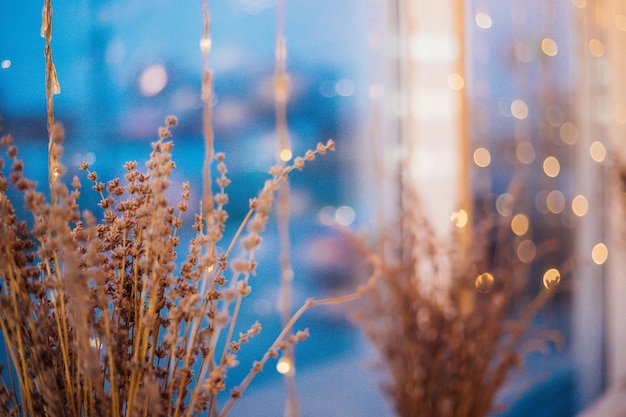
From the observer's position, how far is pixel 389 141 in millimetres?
2131

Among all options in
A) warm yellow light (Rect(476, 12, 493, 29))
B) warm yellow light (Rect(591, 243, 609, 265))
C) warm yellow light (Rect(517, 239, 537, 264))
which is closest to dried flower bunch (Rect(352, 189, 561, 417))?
warm yellow light (Rect(476, 12, 493, 29))

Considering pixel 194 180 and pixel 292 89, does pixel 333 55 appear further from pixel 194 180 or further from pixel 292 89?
pixel 194 180

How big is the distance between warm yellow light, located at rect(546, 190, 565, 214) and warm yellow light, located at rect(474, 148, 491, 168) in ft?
2.72

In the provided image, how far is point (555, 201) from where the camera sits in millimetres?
3432

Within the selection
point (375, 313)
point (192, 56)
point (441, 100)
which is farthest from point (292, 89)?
point (375, 313)

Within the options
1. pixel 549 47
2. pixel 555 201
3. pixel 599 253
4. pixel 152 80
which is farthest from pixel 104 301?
pixel 599 253

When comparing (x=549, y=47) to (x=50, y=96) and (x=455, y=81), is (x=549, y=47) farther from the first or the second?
(x=50, y=96)

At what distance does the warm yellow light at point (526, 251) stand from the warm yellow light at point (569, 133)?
65 centimetres

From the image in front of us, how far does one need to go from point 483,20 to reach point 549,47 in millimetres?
795

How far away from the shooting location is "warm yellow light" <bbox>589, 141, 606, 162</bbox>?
3.53 m

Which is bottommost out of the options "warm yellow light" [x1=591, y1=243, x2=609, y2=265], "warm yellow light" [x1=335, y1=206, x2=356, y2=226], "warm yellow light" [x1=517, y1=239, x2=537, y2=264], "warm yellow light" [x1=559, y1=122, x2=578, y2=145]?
"warm yellow light" [x1=591, y1=243, x2=609, y2=265]

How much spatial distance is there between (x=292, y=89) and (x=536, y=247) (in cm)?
185

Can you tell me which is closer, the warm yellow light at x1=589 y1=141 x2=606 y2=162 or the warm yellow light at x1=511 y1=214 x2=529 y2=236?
the warm yellow light at x1=511 y1=214 x2=529 y2=236

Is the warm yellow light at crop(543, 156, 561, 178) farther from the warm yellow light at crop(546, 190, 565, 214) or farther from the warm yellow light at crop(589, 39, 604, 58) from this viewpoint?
the warm yellow light at crop(589, 39, 604, 58)
